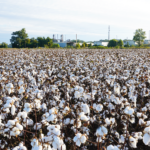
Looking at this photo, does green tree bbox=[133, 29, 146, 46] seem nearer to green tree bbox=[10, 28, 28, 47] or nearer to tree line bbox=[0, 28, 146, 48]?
tree line bbox=[0, 28, 146, 48]

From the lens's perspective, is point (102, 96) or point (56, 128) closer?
point (56, 128)

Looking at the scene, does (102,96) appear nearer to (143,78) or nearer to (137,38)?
(143,78)

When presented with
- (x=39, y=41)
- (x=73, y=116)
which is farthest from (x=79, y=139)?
(x=39, y=41)

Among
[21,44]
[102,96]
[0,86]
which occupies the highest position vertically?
[21,44]

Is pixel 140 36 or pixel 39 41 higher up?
pixel 140 36

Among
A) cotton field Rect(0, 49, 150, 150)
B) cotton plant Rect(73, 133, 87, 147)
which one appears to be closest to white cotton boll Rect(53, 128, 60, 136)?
cotton field Rect(0, 49, 150, 150)

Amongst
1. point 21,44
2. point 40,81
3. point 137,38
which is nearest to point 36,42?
point 21,44

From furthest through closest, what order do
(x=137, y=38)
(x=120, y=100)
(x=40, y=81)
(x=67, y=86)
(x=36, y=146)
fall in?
(x=137, y=38) → (x=40, y=81) → (x=67, y=86) → (x=120, y=100) → (x=36, y=146)

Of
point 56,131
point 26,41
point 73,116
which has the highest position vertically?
point 26,41

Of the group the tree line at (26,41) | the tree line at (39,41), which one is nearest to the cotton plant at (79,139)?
the tree line at (39,41)

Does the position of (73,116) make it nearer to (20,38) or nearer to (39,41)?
(39,41)

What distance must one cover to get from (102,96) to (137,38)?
258 ft

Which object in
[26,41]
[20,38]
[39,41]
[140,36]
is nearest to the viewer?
[140,36]

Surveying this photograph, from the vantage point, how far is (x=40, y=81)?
14.6ft
